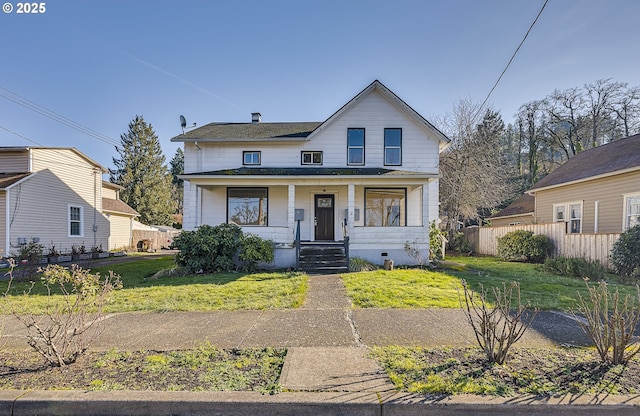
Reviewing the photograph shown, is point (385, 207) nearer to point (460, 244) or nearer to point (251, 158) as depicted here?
point (251, 158)

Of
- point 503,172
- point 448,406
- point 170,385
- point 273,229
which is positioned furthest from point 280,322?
point 503,172

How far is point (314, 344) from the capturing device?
→ 4.03 m

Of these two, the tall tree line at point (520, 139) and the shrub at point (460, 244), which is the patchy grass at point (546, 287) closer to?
the shrub at point (460, 244)

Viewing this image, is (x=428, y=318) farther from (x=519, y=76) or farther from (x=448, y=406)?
(x=519, y=76)

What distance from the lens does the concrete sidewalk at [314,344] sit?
2621mm

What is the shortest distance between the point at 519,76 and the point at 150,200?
35.0 meters

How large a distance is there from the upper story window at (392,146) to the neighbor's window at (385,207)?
1.38 meters

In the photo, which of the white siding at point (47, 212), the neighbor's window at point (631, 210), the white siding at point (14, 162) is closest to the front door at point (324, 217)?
the neighbor's window at point (631, 210)

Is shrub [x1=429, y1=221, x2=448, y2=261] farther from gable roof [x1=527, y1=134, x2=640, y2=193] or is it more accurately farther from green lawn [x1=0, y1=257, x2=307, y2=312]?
gable roof [x1=527, y1=134, x2=640, y2=193]

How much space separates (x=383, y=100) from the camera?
45.3 ft

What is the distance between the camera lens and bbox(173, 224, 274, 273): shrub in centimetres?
1076

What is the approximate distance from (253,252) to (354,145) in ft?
21.9

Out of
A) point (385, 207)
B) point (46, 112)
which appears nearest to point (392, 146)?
point (385, 207)

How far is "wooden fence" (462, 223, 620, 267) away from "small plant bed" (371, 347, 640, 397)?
32.6 feet
